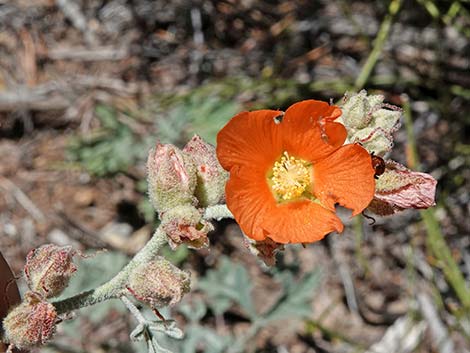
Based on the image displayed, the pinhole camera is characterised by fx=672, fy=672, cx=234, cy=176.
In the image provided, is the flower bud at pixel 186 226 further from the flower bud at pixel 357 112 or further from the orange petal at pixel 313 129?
the flower bud at pixel 357 112

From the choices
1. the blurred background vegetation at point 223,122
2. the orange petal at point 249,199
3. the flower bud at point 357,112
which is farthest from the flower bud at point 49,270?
the blurred background vegetation at point 223,122

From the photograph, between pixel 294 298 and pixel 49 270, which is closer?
pixel 49 270

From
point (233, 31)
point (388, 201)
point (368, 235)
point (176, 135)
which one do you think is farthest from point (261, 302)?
point (388, 201)

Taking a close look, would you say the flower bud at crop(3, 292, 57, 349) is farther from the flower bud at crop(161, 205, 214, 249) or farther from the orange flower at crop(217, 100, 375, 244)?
the orange flower at crop(217, 100, 375, 244)

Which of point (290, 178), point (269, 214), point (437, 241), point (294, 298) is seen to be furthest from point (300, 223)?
point (437, 241)

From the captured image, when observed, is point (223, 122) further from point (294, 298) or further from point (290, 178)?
point (290, 178)

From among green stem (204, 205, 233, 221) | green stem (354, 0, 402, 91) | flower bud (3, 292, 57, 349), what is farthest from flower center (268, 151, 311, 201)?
green stem (354, 0, 402, 91)

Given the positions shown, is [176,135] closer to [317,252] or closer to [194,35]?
[194,35]
